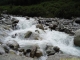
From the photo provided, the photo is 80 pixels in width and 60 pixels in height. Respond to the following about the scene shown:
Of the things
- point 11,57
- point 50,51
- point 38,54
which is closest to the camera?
point 11,57

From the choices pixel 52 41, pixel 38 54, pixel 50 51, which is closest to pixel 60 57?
pixel 50 51

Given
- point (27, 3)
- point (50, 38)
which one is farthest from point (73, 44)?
point (27, 3)

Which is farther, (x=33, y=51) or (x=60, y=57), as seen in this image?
(x=33, y=51)

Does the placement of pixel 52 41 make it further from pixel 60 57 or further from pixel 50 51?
pixel 60 57

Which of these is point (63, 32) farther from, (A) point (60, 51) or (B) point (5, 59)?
(B) point (5, 59)

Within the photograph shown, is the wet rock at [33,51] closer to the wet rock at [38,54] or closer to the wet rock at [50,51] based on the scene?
the wet rock at [38,54]

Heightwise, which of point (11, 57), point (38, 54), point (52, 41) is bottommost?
point (52, 41)

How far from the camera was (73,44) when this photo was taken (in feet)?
42.0

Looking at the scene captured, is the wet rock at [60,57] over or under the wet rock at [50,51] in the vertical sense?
under

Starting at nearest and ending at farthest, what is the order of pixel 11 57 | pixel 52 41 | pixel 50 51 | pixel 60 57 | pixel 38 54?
pixel 11 57 < pixel 60 57 < pixel 38 54 < pixel 50 51 < pixel 52 41

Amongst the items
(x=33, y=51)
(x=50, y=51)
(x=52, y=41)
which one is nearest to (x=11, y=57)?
(x=33, y=51)

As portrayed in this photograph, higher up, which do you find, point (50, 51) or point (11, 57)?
point (11, 57)

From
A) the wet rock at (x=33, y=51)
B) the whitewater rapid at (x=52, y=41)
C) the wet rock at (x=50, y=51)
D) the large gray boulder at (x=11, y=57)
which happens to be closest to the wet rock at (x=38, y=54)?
the wet rock at (x=33, y=51)

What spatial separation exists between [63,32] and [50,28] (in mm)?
1558
